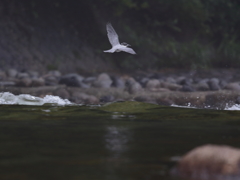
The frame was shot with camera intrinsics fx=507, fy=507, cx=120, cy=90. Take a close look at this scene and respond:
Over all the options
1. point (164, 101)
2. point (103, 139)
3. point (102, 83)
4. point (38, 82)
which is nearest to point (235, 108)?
point (164, 101)

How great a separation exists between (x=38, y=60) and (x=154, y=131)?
976cm

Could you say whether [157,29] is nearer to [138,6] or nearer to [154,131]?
[138,6]

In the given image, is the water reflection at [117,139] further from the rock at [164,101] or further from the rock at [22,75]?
the rock at [22,75]

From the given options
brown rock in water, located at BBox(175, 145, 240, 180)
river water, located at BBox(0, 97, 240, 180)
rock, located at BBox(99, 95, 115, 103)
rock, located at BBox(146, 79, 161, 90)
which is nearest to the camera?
brown rock in water, located at BBox(175, 145, 240, 180)

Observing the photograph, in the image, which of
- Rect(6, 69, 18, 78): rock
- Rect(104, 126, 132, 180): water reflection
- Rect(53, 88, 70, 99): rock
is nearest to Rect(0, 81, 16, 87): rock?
Rect(6, 69, 18, 78): rock

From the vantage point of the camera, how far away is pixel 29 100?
39.9ft

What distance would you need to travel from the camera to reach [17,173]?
488 cm

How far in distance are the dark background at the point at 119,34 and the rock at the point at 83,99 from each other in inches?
153

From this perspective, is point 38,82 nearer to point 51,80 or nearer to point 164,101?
point 51,80

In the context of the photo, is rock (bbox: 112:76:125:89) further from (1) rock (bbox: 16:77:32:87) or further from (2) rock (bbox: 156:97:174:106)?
(1) rock (bbox: 16:77:32:87)

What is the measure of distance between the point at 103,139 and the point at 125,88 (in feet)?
23.9

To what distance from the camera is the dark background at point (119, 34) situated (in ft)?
55.6

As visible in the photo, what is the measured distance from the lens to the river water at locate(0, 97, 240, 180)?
5.03 meters

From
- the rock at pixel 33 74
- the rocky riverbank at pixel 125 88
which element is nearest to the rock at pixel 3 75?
the rocky riverbank at pixel 125 88
